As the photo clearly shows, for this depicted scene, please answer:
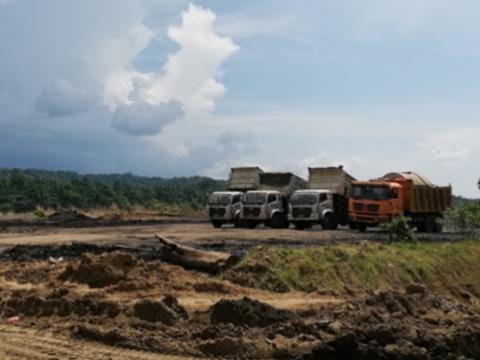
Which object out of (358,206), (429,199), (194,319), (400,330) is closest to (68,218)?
(358,206)

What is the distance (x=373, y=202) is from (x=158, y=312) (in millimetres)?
26492

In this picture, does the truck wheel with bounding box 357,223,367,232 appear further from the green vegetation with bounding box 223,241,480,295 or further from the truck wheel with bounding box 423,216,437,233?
the green vegetation with bounding box 223,241,480,295

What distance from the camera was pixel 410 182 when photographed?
1640 inches

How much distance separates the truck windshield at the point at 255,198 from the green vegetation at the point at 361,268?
524 inches

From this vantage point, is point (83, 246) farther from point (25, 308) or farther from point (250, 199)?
point (250, 199)

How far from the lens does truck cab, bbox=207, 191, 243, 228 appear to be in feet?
139

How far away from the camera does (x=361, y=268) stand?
923 inches

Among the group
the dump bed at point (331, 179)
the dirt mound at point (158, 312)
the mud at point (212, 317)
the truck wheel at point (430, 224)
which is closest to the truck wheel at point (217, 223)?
the dump bed at point (331, 179)

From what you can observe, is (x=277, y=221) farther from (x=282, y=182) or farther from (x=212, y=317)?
(x=212, y=317)

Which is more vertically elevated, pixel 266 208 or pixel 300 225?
pixel 266 208

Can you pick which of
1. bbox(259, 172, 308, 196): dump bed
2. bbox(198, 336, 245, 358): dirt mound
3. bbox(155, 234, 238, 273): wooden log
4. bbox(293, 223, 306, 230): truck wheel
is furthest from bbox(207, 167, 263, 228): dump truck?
bbox(198, 336, 245, 358): dirt mound

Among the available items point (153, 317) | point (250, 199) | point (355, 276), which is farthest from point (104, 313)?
point (250, 199)

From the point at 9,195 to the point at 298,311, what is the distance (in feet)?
229

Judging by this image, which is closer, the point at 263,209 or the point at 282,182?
the point at 263,209
